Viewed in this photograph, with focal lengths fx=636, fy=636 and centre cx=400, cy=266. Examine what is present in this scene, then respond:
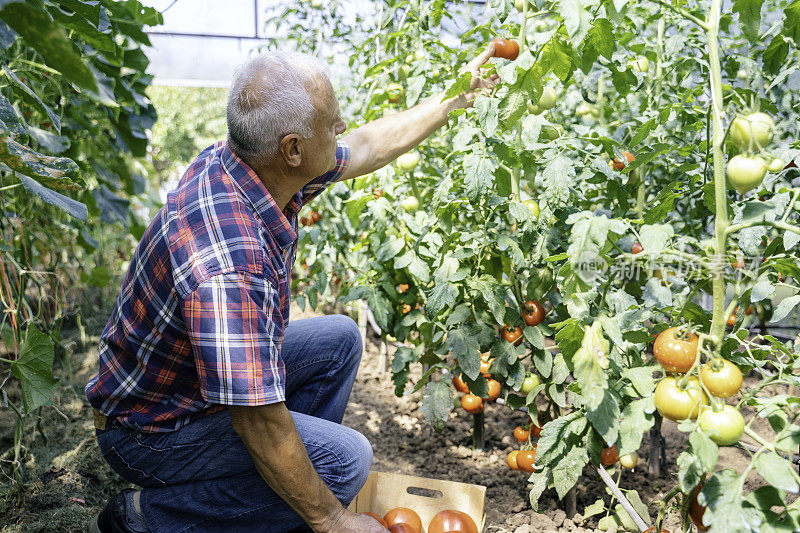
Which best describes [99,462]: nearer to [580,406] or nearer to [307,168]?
[307,168]

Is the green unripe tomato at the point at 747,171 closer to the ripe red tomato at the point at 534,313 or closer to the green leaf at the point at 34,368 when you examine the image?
the ripe red tomato at the point at 534,313

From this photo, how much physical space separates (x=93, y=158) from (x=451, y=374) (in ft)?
5.23

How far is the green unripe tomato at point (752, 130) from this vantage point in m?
0.81

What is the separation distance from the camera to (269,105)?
1237 millimetres

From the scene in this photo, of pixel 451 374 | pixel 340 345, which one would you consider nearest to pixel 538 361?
pixel 451 374

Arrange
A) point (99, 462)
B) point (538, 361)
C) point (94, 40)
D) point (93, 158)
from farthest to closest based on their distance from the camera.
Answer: point (93, 158) < point (99, 462) < point (538, 361) < point (94, 40)

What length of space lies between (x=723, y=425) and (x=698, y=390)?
0.19ft

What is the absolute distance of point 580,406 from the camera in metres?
1.22

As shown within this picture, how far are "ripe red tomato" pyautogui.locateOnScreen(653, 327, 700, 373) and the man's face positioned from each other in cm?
76

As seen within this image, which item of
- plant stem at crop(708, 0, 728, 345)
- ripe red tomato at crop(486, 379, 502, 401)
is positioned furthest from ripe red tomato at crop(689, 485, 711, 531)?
ripe red tomato at crop(486, 379, 502, 401)

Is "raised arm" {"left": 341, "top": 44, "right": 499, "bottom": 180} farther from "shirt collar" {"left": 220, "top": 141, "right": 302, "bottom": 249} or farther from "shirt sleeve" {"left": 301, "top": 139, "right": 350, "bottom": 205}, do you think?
"shirt collar" {"left": 220, "top": 141, "right": 302, "bottom": 249}

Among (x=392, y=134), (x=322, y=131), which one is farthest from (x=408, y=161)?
(x=322, y=131)

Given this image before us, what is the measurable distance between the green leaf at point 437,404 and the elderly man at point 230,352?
22 centimetres

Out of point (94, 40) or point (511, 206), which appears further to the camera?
point (511, 206)
